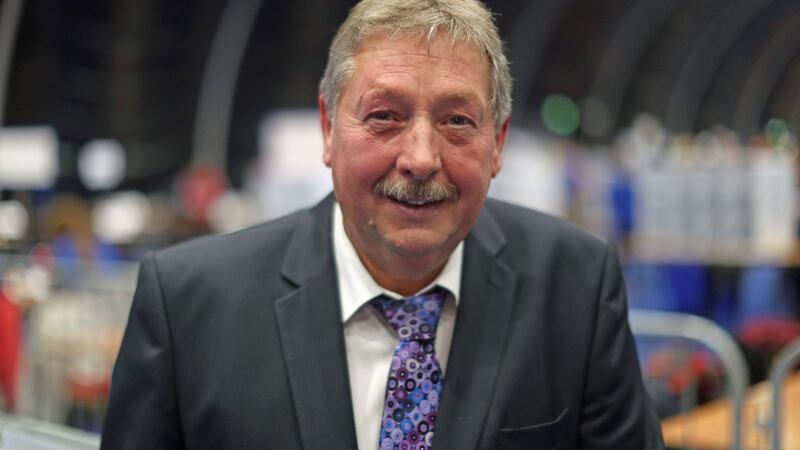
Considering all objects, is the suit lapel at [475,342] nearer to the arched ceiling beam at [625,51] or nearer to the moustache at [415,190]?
the moustache at [415,190]

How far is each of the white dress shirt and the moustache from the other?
279 mm

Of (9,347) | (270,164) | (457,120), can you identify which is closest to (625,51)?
(270,164)

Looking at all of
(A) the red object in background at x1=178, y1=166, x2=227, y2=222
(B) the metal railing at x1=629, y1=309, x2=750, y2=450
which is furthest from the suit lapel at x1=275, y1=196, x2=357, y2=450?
(A) the red object in background at x1=178, y1=166, x2=227, y2=222

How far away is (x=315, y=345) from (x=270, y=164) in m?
11.3

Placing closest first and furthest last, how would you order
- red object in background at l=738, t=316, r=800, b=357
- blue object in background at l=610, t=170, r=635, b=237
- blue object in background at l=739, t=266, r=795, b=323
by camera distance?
red object in background at l=738, t=316, r=800, b=357 < blue object in background at l=739, t=266, r=795, b=323 < blue object in background at l=610, t=170, r=635, b=237

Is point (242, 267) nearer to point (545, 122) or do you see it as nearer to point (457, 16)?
point (457, 16)

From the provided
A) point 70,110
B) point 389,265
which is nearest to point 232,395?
point 389,265

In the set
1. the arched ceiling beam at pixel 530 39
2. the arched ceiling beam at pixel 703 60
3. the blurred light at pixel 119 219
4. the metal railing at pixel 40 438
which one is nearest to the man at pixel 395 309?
the metal railing at pixel 40 438

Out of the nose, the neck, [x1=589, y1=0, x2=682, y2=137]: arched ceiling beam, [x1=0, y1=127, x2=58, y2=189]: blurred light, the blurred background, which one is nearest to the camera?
the nose

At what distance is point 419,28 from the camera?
1.94m

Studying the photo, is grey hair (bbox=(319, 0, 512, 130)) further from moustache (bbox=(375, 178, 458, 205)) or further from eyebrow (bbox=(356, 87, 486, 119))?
moustache (bbox=(375, 178, 458, 205))

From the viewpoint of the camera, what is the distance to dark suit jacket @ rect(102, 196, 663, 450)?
205cm

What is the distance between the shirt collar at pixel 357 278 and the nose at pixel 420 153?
30 cm

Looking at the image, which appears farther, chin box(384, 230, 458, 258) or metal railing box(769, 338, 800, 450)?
metal railing box(769, 338, 800, 450)
